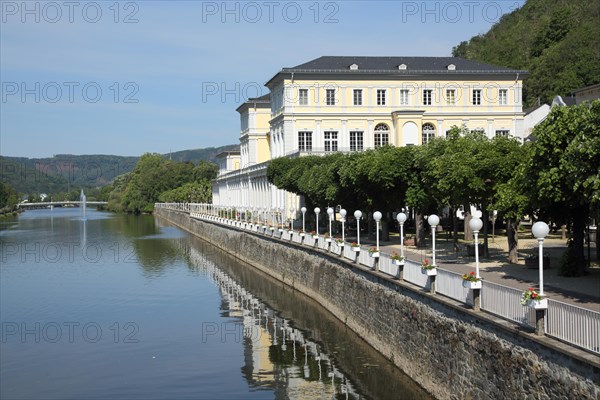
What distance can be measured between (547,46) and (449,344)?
95.4 m

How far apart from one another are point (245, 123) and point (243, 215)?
24.3 m

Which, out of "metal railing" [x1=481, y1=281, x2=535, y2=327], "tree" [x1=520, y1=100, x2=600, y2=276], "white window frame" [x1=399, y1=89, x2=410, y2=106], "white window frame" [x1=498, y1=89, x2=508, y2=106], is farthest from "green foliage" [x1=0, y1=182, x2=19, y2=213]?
"metal railing" [x1=481, y1=281, x2=535, y2=327]

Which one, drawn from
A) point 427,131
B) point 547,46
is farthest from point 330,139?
point 547,46

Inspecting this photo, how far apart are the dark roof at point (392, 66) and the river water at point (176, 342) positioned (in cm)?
2682

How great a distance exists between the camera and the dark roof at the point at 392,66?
233ft

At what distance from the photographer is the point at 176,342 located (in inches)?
1112

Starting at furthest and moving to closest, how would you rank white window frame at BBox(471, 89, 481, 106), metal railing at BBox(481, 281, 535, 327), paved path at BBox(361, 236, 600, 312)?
1. white window frame at BBox(471, 89, 481, 106)
2. paved path at BBox(361, 236, 600, 312)
3. metal railing at BBox(481, 281, 535, 327)

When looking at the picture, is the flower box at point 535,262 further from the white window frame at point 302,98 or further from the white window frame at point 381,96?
the white window frame at point 302,98

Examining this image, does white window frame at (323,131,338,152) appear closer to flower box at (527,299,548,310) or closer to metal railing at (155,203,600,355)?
metal railing at (155,203,600,355)

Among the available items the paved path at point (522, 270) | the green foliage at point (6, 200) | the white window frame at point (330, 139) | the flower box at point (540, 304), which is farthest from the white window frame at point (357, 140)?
the green foliage at point (6, 200)

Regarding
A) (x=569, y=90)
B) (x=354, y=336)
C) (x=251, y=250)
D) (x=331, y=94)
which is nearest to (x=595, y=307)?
(x=354, y=336)

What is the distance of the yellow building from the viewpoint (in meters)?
71.3

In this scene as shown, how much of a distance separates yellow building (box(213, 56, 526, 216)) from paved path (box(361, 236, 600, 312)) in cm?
3324

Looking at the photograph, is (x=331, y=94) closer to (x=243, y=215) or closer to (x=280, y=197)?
(x=280, y=197)
